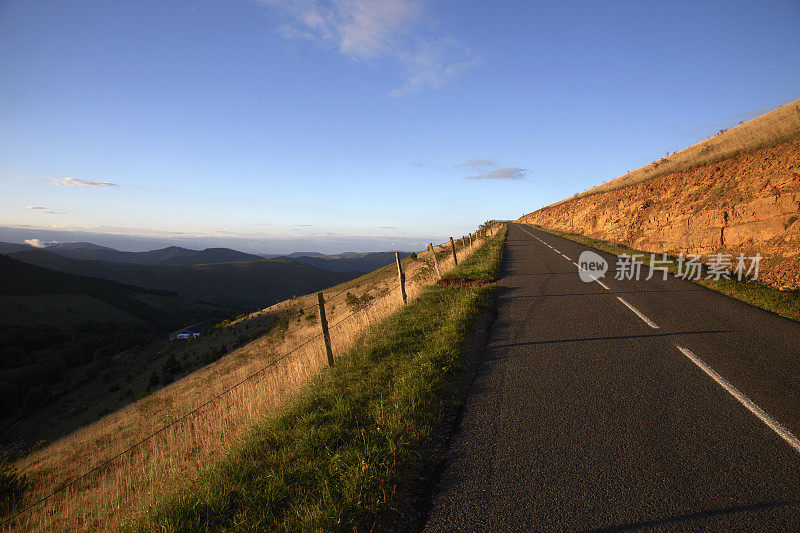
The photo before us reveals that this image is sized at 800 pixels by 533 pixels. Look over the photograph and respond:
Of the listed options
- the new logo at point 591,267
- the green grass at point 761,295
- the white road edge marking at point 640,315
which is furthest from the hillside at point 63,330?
the green grass at point 761,295

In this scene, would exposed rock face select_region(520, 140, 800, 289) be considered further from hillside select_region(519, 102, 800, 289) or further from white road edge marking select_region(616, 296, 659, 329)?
white road edge marking select_region(616, 296, 659, 329)

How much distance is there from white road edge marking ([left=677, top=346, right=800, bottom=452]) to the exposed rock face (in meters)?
8.03

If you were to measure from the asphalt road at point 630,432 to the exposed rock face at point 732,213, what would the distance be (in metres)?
6.84

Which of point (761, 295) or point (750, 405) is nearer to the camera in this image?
point (750, 405)

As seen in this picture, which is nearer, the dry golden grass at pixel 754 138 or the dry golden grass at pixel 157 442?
the dry golden grass at pixel 157 442

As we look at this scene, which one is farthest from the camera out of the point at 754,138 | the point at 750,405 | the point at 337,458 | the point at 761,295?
the point at 754,138

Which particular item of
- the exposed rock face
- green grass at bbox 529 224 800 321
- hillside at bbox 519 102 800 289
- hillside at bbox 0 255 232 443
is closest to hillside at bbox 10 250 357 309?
hillside at bbox 0 255 232 443

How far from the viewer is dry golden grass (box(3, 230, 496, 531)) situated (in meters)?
4.58

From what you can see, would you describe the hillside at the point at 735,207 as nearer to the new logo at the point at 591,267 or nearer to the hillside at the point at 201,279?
the new logo at the point at 591,267

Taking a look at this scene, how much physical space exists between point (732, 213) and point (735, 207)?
0.30 m

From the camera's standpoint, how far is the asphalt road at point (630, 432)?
8.33ft

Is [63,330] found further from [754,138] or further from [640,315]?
[754,138]

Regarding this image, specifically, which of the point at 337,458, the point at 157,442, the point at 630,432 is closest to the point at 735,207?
the point at 630,432

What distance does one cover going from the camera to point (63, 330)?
216 ft
